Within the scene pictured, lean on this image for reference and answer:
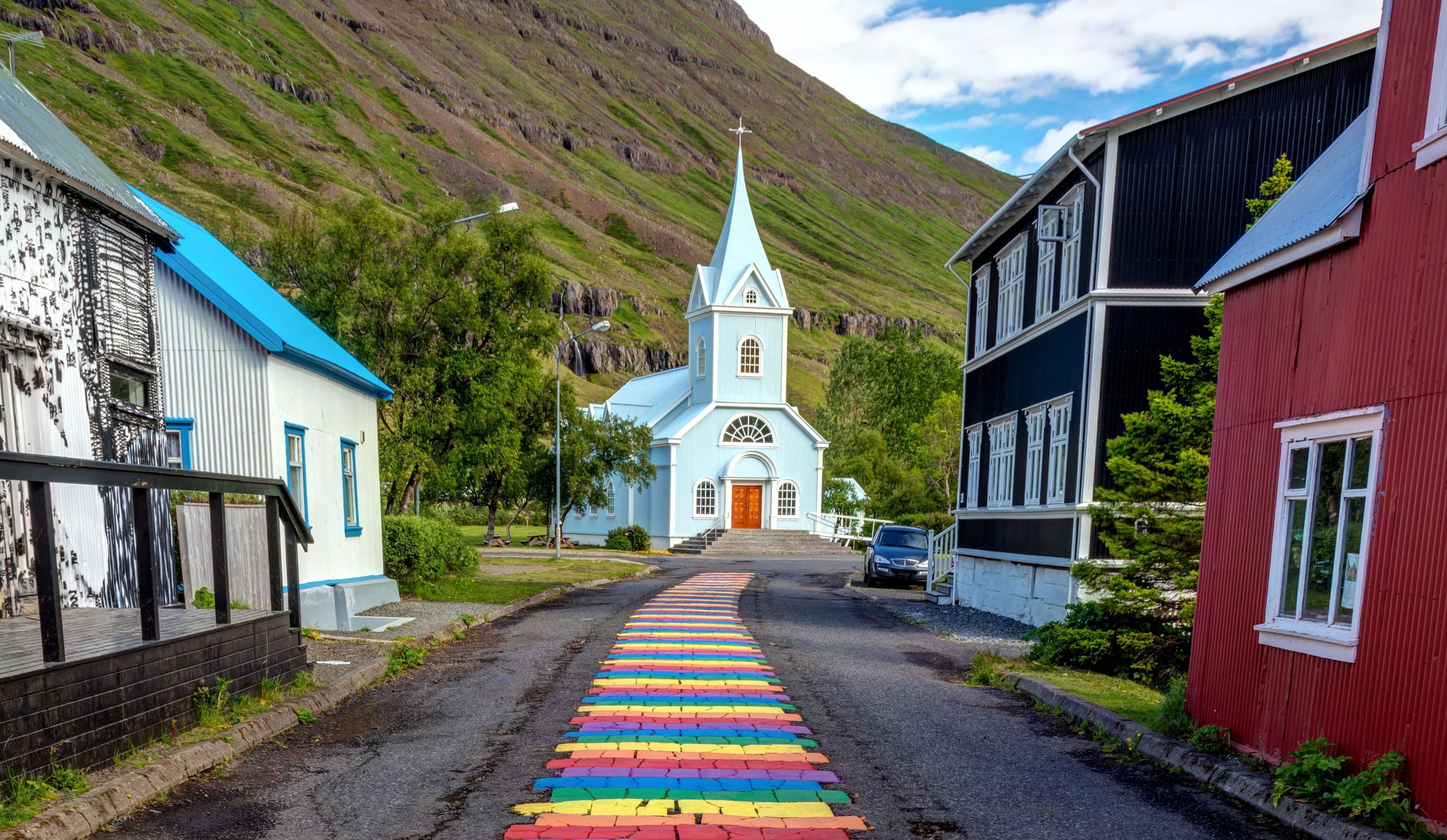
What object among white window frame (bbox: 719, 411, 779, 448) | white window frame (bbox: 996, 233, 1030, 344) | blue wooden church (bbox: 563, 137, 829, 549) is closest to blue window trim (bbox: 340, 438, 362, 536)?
white window frame (bbox: 996, 233, 1030, 344)

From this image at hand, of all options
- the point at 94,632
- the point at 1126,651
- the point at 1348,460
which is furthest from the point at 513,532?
the point at 1348,460

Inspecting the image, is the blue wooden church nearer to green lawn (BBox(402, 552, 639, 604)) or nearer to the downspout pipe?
green lawn (BBox(402, 552, 639, 604))

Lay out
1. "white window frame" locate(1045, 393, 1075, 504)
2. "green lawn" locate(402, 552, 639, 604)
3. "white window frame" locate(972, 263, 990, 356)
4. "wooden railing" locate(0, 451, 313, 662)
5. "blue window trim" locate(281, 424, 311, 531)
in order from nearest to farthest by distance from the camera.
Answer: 1. "wooden railing" locate(0, 451, 313, 662)
2. "blue window trim" locate(281, 424, 311, 531)
3. "white window frame" locate(1045, 393, 1075, 504)
4. "green lawn" locate(402, 552, 639, 604)
5. "white window frame" locate(972, 263, 990, 356)

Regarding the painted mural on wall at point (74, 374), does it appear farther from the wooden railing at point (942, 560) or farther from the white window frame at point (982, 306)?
the wooden railing at point (942, 560)

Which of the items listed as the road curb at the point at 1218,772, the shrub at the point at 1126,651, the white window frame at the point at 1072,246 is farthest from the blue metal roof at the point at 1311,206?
the white window frame at the point at 1072,246

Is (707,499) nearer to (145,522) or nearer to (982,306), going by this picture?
(982,306)

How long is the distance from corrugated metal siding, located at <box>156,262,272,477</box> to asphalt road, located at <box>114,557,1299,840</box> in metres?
4.05

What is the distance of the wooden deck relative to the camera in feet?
20.4

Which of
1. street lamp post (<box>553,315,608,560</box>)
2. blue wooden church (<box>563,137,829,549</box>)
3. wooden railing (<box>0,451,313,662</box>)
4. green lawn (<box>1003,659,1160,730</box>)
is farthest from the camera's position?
blue wooden church (<box>563,137,829,549</box>)

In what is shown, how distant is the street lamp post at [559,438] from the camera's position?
34.6 metres

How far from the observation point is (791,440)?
165 ft

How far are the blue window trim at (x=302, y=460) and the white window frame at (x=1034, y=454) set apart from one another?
11443mm

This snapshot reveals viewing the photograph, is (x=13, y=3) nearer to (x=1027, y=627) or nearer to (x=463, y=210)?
(x=463, y=210)

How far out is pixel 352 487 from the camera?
704 inches
